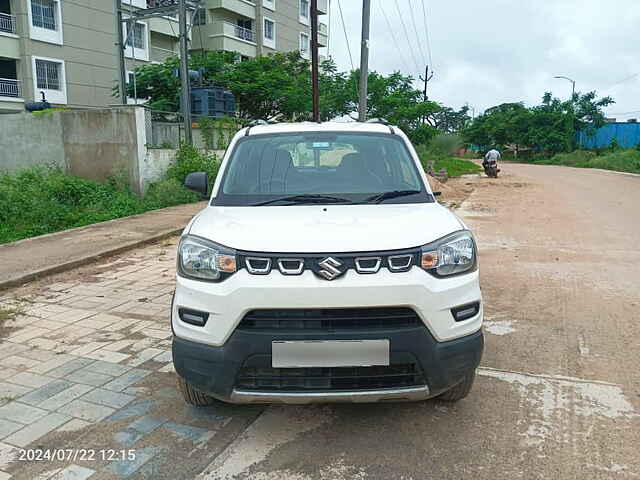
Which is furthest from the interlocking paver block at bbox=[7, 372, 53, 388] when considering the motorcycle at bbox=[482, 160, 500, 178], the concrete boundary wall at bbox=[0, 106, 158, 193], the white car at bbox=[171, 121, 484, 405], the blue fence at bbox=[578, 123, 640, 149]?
the blue fence at bbox=[578, 123, 640, 149]

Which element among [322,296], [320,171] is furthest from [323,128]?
[322,296]

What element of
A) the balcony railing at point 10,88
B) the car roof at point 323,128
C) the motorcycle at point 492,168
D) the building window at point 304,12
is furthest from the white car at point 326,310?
the building window at point 304,12

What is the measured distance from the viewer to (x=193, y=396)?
3264 millimetres

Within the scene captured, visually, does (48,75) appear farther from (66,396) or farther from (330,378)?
(330,378)

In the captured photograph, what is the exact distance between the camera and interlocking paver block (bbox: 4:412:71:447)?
3.07 metres

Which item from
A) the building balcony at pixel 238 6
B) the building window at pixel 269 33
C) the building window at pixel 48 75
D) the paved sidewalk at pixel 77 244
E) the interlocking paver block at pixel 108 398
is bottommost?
the interlocking paver block at pixel 108 398

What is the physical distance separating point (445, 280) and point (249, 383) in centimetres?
112

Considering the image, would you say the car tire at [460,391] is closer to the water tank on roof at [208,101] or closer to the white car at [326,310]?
the white car at [326,310]

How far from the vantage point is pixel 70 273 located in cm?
707

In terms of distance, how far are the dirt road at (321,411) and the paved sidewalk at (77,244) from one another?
877 mm

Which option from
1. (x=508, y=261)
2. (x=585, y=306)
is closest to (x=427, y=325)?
(x=585, y=306)

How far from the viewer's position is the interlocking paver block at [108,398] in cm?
351

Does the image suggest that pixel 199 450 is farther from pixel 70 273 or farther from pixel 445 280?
pixel 70 273

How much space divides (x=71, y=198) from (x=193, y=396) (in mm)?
9841
